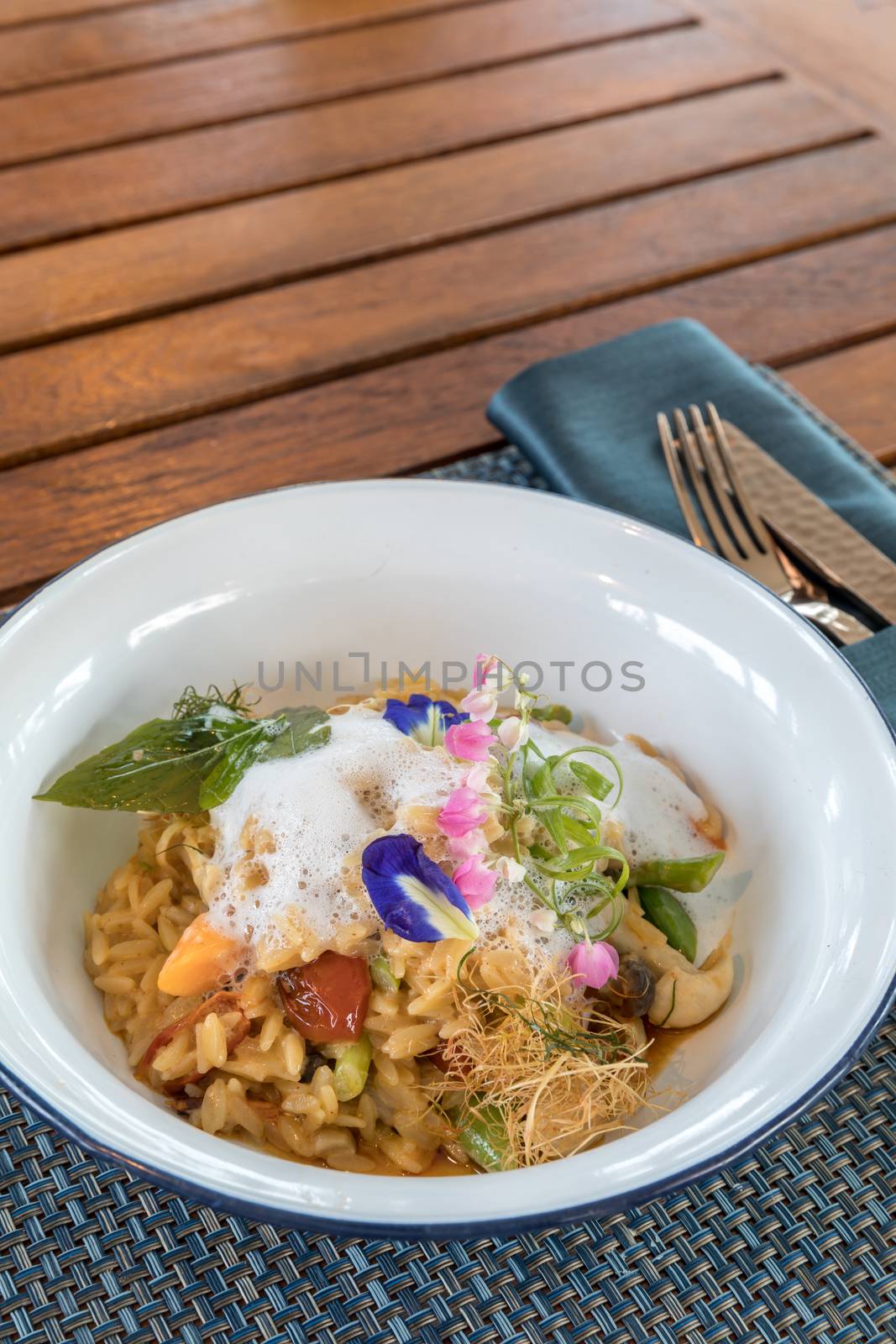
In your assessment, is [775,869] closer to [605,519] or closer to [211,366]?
[605,519]

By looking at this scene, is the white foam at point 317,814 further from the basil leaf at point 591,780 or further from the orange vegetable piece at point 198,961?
the basil leaf at point 591,780

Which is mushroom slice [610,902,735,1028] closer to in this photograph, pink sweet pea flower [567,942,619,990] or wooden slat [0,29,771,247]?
pink sweet pea flower [567,942,619,990]

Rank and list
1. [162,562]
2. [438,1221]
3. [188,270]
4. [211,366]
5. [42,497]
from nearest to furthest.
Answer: [438,1221], [162,562], [42,497], [211,366], [188,270]

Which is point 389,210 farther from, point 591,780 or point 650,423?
point 591,780

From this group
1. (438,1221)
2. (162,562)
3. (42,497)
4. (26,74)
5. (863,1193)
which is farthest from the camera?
(26,74)

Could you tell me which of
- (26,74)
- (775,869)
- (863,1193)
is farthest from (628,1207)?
(26,74)

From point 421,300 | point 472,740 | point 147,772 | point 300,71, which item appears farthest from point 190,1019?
point 300,71
